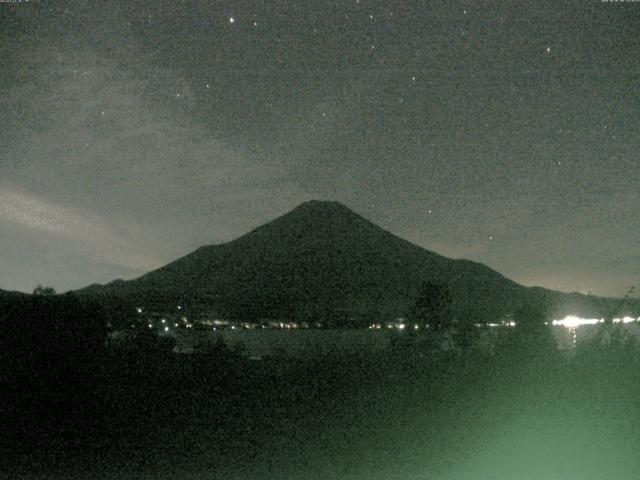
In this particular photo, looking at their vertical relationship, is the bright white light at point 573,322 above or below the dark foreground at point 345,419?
above

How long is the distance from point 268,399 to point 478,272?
215 ft

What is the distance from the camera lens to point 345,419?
1250 cm

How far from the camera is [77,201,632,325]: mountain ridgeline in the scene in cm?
6384

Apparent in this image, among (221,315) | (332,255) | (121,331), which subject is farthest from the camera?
(332,255)

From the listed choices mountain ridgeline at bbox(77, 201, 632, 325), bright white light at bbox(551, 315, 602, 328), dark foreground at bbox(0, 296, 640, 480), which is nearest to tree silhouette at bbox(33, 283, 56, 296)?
dark foreground at bbox(0, 296, 640, 480)

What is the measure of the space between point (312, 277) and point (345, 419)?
70641 millimetres

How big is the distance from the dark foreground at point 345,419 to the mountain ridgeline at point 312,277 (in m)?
35.1

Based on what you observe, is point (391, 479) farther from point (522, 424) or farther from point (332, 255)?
point (332, 255)

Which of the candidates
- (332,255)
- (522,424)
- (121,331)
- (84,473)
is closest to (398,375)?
(522,424)

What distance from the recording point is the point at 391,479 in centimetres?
948

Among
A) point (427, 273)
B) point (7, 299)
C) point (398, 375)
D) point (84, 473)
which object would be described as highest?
point (427, 273)

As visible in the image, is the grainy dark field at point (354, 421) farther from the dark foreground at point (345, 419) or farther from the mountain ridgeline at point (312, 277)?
the mountain ridgeline at point (312, 277)

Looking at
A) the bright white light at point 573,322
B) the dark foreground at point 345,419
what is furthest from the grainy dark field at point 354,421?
the bright white light at point 573,322

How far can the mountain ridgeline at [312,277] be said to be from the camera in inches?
2514
